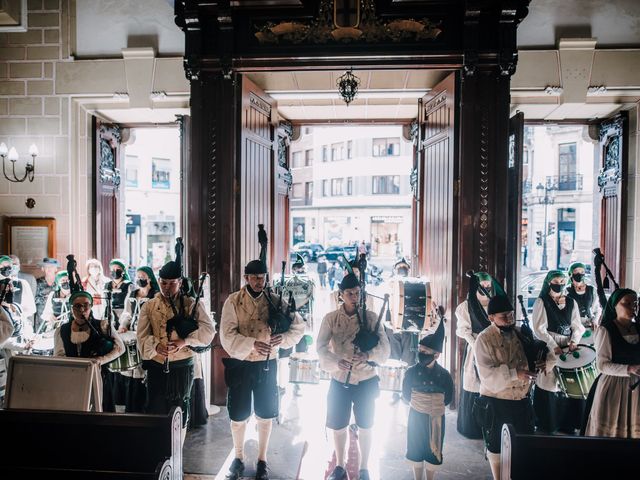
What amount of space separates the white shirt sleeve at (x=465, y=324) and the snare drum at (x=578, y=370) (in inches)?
30.5

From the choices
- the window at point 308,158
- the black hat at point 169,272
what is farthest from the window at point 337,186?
the black hat at point 169,272

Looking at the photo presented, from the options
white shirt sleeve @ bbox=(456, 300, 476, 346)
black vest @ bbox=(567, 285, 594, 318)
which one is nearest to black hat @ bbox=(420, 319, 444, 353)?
white shirt sleeve @ bbox=(456, 300, 476, 346)

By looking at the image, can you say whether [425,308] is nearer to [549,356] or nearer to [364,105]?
[549,356]

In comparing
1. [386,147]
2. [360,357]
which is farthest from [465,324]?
[386,147]

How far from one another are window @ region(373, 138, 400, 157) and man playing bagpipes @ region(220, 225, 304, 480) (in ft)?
74.2

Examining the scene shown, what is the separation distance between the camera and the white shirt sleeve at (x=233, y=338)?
3270mm

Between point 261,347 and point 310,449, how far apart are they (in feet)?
3.95

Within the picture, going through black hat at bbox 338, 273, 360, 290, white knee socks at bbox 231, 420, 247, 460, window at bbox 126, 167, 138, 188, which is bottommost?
white knee socks at bbox 231, 420, 247, 460

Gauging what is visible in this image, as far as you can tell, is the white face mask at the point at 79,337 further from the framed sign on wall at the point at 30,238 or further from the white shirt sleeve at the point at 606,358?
the white shirt sleeve at the point at 606,358

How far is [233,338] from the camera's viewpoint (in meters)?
3.29

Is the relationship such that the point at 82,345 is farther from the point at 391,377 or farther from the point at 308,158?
the point at 308,158

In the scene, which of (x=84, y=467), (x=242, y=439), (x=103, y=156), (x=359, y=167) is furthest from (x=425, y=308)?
(x=359, y=167)

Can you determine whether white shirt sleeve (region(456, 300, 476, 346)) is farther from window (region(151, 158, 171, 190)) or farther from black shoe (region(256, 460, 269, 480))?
window (region(151, 158, 171, 190))

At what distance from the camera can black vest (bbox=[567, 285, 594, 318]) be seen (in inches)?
181
